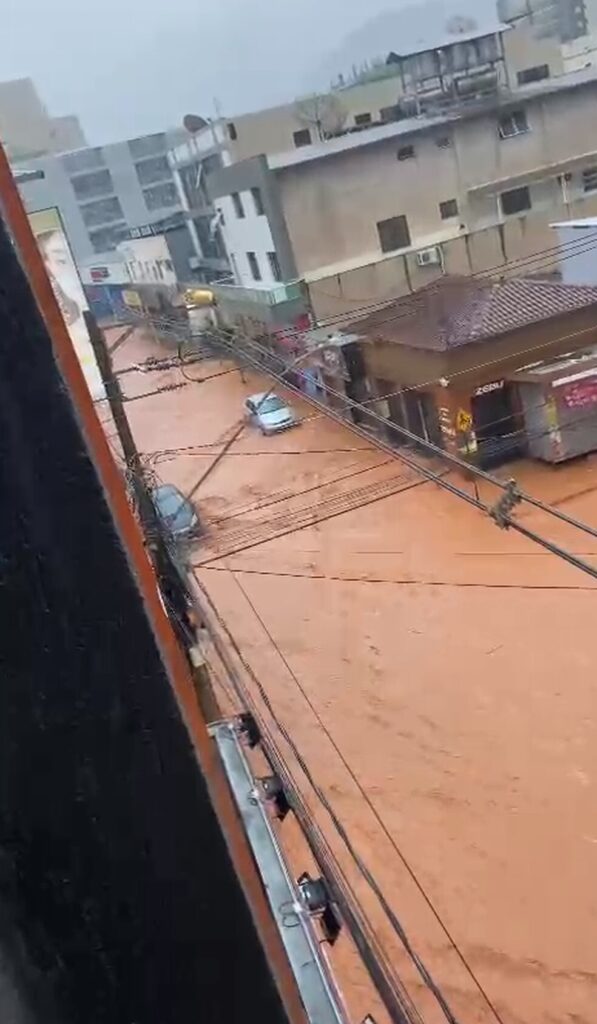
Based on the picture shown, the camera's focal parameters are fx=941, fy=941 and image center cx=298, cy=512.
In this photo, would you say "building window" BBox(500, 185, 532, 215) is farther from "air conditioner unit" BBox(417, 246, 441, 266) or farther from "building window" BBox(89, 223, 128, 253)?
"building window" BBox(89, 223, 128, 253)

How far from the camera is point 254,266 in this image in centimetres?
1499

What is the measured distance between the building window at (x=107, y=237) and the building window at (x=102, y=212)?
9.7 inches

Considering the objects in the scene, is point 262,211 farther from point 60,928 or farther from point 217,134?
point 60,928

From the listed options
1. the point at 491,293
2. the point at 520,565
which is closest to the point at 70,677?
the point at 520,565

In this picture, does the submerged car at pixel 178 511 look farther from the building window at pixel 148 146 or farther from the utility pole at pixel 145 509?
the building window at pixel 148 146

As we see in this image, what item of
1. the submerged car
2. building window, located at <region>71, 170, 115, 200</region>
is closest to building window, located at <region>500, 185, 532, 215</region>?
the submerged car

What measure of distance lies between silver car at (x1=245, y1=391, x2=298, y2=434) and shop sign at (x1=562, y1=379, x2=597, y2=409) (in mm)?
Result: 4056

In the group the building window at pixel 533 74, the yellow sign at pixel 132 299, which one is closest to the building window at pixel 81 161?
the yellow sign at pixel 132 299

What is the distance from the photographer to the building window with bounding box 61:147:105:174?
25859 mm

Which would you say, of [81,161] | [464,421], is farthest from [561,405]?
[81,161]

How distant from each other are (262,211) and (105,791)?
13791 millimetres

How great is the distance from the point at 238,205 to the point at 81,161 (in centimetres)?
1339

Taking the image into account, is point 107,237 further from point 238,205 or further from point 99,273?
point 238,205

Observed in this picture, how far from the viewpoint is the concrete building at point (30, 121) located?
1033 inches
